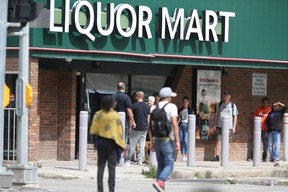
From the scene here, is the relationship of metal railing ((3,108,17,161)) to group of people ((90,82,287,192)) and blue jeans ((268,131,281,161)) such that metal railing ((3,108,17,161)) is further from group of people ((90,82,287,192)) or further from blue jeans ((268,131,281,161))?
blue jeans ((268,131,281,161))

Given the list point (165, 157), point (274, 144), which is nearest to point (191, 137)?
point (274, 144)

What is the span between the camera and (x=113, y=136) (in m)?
15.5

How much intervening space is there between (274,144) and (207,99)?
2.28m

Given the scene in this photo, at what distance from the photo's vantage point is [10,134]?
2378cm

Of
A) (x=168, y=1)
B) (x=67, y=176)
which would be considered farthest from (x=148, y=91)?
(x=67, y=176)

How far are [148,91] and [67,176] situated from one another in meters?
7.17

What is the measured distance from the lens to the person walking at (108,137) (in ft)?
50.8

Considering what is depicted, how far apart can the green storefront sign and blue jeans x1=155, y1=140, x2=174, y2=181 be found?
327 inches

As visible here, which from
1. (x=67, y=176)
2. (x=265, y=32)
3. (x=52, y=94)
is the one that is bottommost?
(x=67, y=176)

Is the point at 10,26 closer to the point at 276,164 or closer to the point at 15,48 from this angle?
the point at 15,48

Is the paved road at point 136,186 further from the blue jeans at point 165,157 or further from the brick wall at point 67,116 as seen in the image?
the brick wall at point 67,116

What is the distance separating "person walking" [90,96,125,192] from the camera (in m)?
15.5

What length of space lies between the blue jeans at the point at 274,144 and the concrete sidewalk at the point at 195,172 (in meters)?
2.42

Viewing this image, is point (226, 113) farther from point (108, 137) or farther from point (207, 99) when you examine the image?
point (108, 137)
